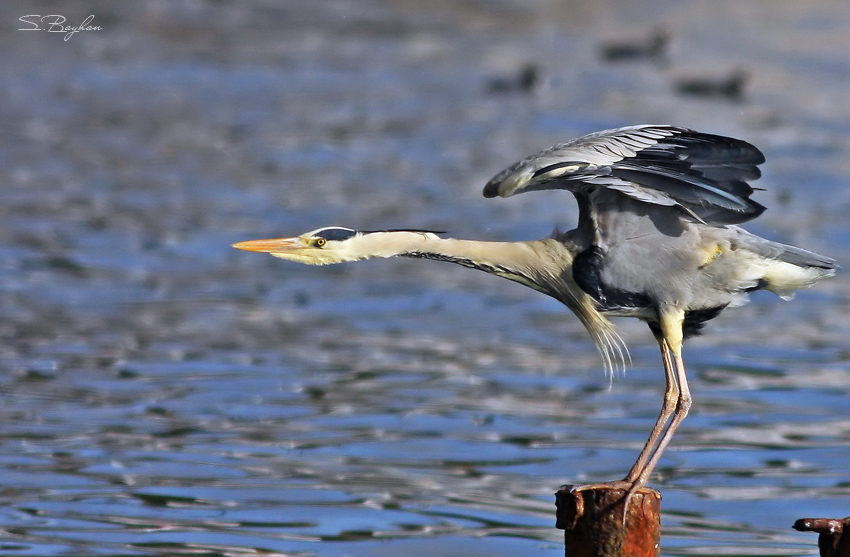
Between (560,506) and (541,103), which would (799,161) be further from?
(560,506)

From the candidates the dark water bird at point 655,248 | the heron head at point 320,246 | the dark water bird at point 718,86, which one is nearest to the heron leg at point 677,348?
the dark water bird at point 655,248

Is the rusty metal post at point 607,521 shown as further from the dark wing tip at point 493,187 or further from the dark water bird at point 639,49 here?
the dark water bird at point 639,49

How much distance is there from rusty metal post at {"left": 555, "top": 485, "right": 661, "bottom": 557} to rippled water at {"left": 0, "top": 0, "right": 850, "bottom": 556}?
8.37 feet

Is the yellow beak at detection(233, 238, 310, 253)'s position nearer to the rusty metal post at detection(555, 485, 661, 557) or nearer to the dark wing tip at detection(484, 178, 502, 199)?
the dark wing tip at detection(484, 178, 502, 199)

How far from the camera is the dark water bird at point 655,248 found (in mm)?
6316

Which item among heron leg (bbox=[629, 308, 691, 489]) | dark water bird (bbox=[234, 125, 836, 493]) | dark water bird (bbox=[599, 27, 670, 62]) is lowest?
heron leg (bbox=[629, 308, 691, 489])

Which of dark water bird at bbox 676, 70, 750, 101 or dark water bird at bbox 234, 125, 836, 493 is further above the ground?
dark water bird at bbox 676, 70, 750, 101

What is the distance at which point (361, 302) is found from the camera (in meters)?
14.4

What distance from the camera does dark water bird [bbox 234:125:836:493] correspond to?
632 cm

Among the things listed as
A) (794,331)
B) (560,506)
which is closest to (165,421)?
(560,506)

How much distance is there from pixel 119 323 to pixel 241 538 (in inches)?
217

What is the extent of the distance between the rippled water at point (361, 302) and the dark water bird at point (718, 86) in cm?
20

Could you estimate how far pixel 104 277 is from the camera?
1480 centimetres

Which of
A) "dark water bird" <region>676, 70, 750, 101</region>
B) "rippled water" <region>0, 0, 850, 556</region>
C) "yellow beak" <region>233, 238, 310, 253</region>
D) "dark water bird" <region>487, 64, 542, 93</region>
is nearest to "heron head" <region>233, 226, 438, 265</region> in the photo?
"yellow beak" <region>233, 238, 310, 253</region>
